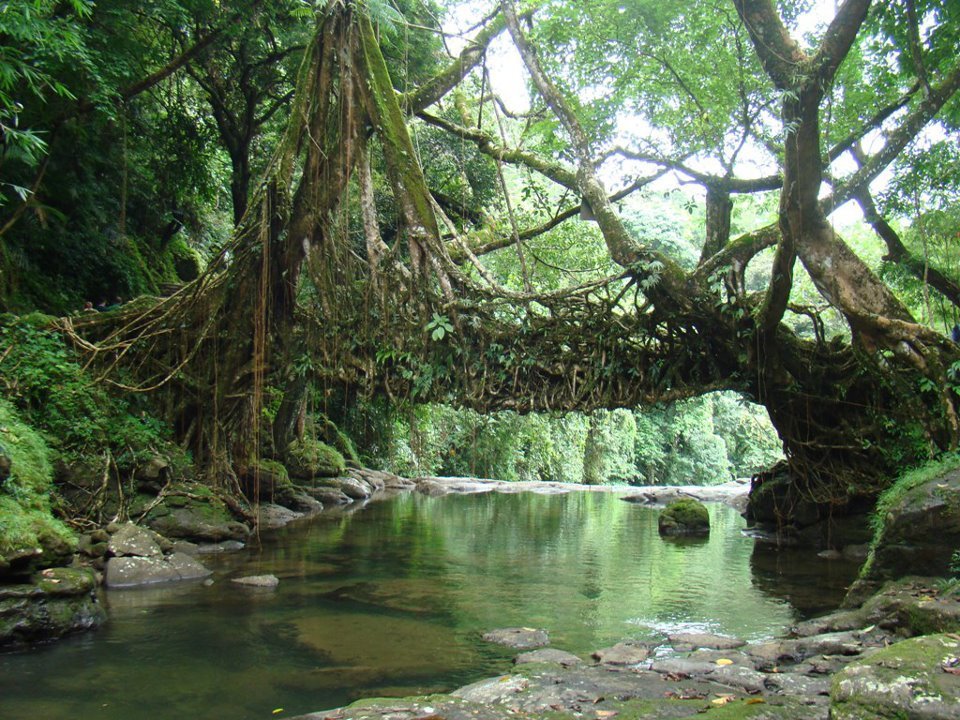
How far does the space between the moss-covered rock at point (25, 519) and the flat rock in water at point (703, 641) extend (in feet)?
20.4

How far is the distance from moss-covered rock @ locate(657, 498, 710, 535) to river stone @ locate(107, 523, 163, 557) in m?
10.2

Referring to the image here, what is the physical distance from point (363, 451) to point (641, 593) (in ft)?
60.0

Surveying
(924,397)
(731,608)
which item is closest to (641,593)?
(731,608)

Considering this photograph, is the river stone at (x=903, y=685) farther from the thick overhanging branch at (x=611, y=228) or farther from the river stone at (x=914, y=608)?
the thick overhanging branch at (x=611, y=228)

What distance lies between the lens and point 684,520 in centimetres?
1644

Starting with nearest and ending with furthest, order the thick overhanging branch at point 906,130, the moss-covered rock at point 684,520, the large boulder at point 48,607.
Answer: the large boulder at point 48,607 → the thick overhanging branch at point 906,130 → the moss-covered rock at point 684,520

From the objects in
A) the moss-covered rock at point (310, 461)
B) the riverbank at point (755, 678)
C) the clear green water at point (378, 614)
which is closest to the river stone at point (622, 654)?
the riverbank at point (755, 678)

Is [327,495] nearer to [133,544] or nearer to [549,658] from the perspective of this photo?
[133,544]

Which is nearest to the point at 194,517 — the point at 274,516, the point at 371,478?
the point at 274,516

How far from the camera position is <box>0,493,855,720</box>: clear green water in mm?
6020

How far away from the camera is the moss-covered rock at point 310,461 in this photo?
19.8m

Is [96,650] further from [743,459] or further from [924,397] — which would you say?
[743,459]

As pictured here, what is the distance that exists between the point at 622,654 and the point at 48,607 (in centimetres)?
541

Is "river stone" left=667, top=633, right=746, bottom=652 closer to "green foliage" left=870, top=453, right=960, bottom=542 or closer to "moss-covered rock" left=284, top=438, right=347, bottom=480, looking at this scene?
"green foliage" left=870, top=453, right=960, bottom=542
